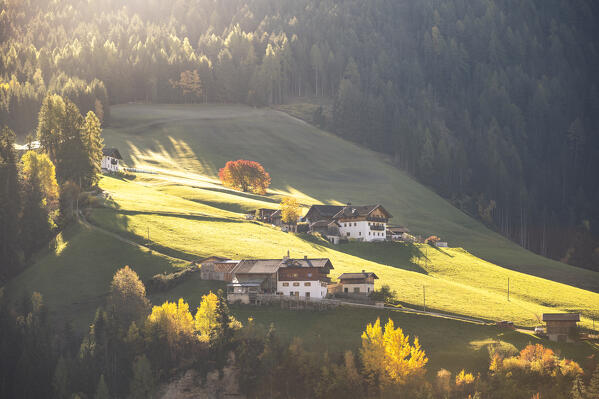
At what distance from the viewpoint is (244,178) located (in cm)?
16275

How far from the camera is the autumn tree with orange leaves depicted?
16262 centimetres

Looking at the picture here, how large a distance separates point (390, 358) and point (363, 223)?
169ft

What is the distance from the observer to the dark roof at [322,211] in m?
134

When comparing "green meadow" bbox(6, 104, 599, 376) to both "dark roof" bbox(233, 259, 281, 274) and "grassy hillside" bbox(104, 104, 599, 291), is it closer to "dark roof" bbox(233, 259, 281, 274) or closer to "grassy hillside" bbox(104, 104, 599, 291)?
"grassy hillside" bbox(104, 104, 599, 291)

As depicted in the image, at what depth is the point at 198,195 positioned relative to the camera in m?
141

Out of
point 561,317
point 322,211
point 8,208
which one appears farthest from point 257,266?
point 8,208

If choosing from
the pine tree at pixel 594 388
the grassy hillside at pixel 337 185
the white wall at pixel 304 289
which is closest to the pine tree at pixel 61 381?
the white wall at pixel 304 289

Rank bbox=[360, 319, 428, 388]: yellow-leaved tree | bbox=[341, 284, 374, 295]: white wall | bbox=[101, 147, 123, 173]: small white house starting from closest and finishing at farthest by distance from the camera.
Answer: bbox=[360, 319, 428, 388]: yellow-leaved tree < bbox=[341, 284, 374, 295]: white wall < bbox=[101, 147, 123, 173]: small white house

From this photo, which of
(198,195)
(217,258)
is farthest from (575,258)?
(217,258)

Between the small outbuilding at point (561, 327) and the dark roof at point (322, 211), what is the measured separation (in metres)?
53.5

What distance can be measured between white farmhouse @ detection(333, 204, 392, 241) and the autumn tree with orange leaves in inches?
1380

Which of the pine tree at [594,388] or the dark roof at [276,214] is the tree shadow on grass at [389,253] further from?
the pine tree at [594,388]

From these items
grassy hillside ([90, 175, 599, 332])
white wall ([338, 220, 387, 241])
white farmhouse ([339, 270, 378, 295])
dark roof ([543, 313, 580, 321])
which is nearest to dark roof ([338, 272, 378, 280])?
white farmhouse ([339, 270, 378, 295])

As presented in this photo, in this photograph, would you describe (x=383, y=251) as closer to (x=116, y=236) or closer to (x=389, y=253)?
(x=389, y=253)
